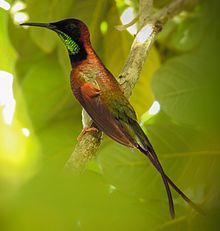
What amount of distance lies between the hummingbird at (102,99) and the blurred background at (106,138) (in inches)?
1.0

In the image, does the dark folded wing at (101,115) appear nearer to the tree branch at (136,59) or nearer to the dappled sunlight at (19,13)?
the tree branch at (136,59)

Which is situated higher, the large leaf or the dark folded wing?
the dark folded wing

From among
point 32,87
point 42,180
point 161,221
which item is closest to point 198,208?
point 161,221

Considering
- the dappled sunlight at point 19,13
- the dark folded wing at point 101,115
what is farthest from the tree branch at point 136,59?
the dappled sunlight at point 19,13

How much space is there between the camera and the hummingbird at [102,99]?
0.35 meters

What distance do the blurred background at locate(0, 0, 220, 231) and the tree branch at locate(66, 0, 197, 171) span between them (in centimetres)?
1

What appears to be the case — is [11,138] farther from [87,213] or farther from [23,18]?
[23,18]

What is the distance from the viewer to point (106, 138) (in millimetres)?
491

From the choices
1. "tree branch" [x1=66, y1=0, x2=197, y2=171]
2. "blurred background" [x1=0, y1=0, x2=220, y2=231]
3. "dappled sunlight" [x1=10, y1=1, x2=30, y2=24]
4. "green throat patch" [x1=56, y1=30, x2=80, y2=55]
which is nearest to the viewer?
"blurred background" [x1=0, y1=0, x2=220, y2=231]

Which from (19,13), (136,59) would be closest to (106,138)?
(136,59)

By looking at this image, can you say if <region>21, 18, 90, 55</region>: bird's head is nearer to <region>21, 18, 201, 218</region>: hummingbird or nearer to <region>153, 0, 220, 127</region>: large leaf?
<region>21, 18, 201, 218</region>: hummingbird

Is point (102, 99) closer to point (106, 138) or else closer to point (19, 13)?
point (106, 138)

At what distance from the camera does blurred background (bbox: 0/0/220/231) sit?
0.61 ft

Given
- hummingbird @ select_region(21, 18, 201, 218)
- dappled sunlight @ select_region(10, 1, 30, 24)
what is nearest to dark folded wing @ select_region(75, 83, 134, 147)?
hummingbird @ select_region(21, 18, 201, 218)
